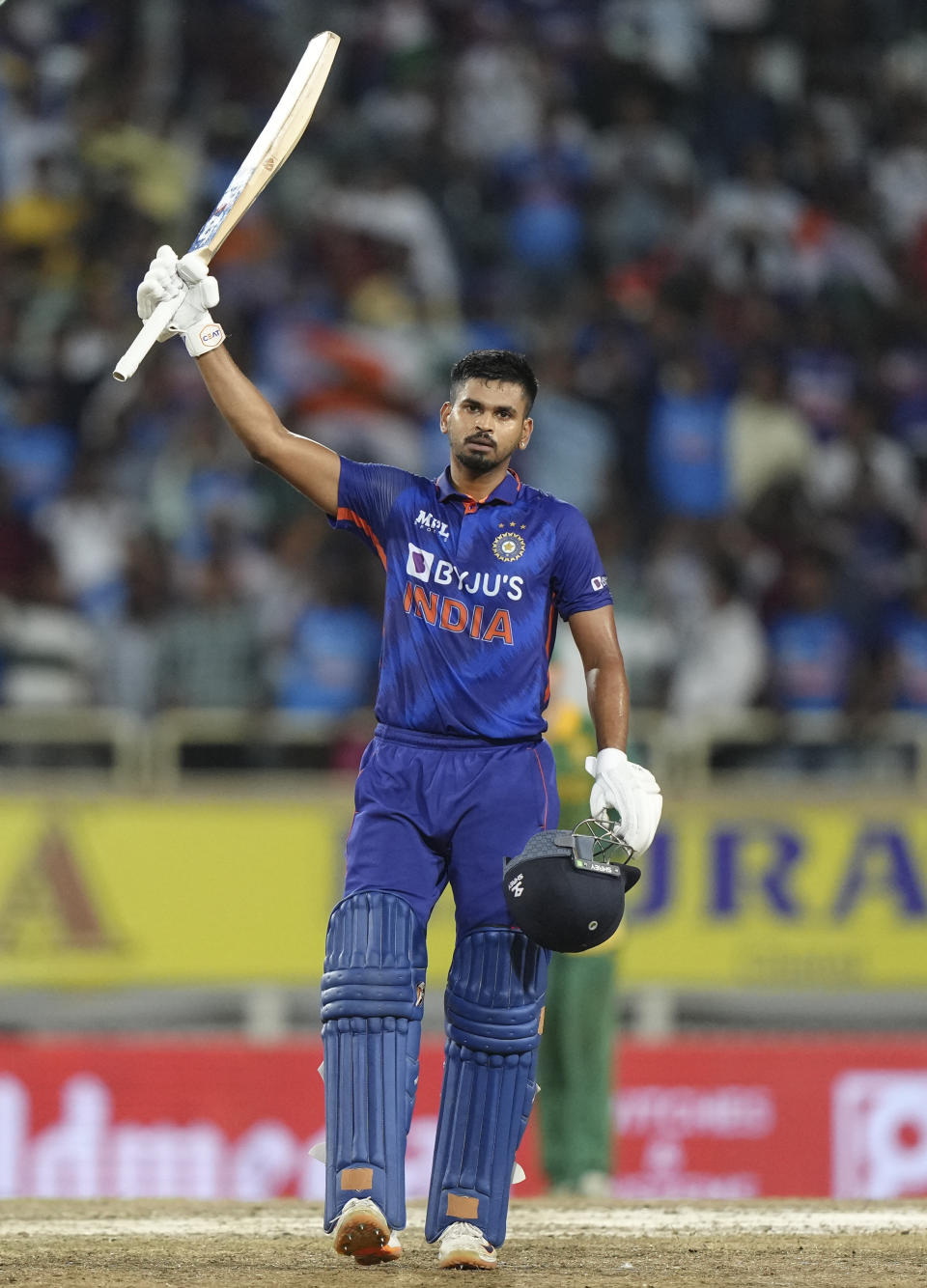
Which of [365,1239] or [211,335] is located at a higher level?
[211,335]

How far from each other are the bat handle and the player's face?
729 millimetres

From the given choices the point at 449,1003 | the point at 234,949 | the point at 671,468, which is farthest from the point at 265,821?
the point at 449,1003

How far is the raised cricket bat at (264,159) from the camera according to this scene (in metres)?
5.26

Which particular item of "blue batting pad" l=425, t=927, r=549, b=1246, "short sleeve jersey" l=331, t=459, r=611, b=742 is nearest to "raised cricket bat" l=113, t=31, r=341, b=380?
"short sleeve jersey" l=331, t=459, r=611, b=742

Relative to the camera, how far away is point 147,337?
5129 mm

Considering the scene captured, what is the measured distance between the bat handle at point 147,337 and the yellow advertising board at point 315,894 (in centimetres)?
574

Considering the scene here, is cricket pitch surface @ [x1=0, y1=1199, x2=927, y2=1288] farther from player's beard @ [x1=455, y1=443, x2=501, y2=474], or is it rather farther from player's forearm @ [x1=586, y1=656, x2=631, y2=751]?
player's beard @ [x1=455, y1=443, x2=501, y2=474]

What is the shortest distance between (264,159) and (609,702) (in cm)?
169

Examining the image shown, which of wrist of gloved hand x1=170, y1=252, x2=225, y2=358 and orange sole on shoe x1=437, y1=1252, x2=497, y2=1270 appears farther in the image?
wrist of gloved hand x1=170, y1=252, x2=225, y2=358

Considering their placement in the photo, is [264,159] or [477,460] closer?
[477,460]

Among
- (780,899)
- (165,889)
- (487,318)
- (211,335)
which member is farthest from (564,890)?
(487,318)

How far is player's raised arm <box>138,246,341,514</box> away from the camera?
17.1ft

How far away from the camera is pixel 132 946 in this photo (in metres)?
10.8

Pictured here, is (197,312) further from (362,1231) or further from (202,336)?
(362,1231)
